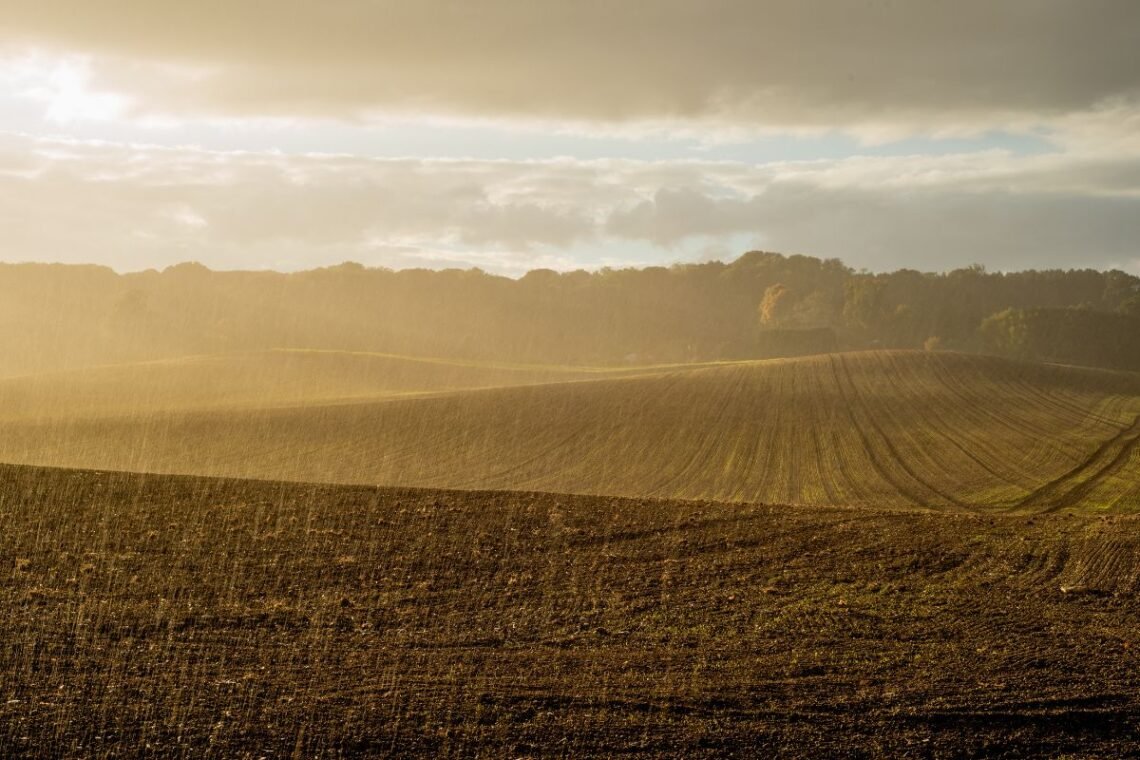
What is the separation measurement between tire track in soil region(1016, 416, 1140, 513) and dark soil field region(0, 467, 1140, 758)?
14.9 metres

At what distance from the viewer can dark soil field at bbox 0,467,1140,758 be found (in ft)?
27.2

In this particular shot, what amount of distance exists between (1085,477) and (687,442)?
45.6 ft

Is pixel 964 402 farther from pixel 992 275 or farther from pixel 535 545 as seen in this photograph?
pixel 992 275

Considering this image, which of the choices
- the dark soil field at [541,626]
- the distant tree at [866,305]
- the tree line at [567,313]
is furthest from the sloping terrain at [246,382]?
the distant tree at [866,305]

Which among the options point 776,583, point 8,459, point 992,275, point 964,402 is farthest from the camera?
point 992,275

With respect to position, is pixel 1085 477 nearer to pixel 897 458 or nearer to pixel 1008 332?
pixel 897 458

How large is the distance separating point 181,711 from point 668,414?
3787 centimetres

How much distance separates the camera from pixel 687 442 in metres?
40.8

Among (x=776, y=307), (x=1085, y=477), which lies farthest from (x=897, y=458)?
(x=776, y=307)

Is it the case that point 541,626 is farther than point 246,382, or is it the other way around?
point 246,382

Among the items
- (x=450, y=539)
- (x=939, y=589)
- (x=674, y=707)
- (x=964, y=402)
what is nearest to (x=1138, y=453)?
(x=964, y=402)

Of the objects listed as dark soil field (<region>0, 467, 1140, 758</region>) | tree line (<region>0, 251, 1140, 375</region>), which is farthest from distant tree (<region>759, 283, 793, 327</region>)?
dark soil field (<region>0, 467, 1140, 758</region>)

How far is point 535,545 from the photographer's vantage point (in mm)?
14469

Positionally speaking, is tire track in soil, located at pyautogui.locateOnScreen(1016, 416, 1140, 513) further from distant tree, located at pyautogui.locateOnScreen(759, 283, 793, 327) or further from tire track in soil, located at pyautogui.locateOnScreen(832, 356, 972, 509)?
distant tree, located at pyautogui.locateOnScreen(759, 283, 793, 327)
